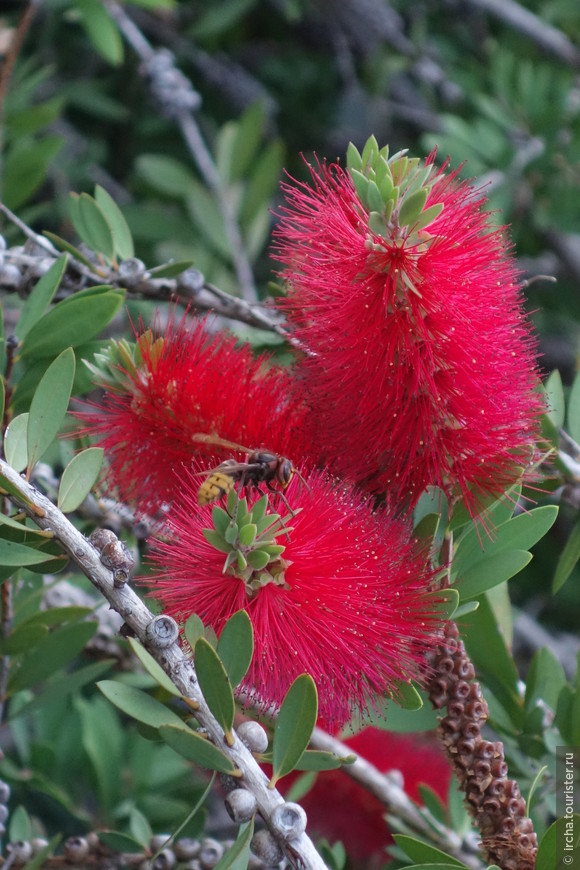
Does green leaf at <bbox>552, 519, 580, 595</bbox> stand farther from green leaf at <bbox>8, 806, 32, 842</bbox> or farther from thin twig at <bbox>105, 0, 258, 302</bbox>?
A: thin twig at <bbox>105, 0, 258, 302</bbox>

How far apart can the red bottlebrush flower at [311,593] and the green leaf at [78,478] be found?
77 millimetres

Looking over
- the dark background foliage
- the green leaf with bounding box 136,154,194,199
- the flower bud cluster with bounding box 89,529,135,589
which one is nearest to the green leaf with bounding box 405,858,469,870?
the flower bud cluster with bounding box 89,529,135,589

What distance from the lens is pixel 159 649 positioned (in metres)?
0.68

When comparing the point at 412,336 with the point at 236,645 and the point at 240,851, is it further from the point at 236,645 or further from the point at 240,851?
the point at 240,851

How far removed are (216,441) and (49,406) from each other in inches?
5.9

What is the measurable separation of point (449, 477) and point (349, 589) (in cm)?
16

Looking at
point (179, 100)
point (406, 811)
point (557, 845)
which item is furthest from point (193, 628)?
point (179, 100)

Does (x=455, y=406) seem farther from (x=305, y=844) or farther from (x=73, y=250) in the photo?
(x=73, y=250)

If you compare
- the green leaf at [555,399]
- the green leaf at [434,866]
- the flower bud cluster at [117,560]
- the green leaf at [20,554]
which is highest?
A: the green leaf at [555,399]

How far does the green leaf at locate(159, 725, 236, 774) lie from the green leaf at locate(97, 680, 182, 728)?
0.8 inches

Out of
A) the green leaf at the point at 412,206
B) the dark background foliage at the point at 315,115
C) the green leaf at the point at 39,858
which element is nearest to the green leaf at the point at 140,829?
the green leaf at the point at 39,858

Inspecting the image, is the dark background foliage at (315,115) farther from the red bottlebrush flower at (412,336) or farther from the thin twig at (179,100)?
the red bottlebrush flower at (412,336)

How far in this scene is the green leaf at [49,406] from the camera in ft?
2.57

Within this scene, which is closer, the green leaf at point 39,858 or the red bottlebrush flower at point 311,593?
the red bottlebrush flower at point 311,593
